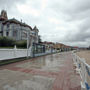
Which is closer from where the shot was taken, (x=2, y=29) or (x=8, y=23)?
(x=8, y=23)

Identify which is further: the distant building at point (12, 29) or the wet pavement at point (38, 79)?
the distant building at point (12, 29)

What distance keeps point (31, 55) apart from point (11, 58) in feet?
14.4

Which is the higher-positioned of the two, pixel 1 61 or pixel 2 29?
pixel 2 29

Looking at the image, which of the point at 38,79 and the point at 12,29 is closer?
the point at 38,79

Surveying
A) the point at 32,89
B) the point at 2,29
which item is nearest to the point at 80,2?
the point at 32,89

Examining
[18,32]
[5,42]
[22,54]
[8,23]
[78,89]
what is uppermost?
[8,23]

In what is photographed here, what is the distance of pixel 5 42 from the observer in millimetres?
15258

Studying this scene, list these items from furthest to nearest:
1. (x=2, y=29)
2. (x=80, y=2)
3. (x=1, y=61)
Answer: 1. (x=2, y=29)
2. (x=80, y=2)
3. (x=1, y=61)

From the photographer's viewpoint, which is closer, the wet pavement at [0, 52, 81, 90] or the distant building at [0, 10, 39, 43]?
the wet pavement at [0, 52, 81, 90]

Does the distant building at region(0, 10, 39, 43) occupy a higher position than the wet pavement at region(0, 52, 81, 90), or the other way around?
the distant building at region(0, 10, 39, 43)

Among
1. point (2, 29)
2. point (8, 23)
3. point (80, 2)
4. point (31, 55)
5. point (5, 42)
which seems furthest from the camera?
point (2, 29)

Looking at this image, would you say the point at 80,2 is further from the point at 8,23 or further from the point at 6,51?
the point at 8,23

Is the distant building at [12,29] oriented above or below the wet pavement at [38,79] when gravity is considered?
above

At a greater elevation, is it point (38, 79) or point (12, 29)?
point (12, 29)
